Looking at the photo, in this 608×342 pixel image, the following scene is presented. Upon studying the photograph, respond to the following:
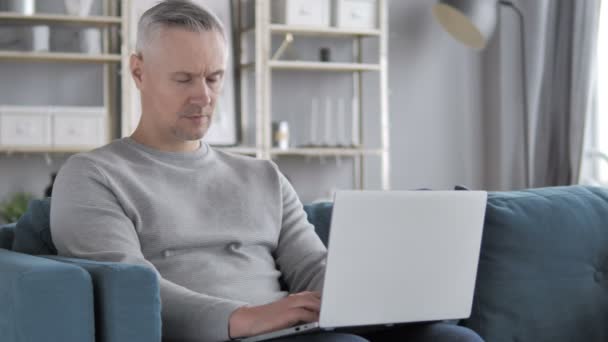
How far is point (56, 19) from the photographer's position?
4297 millimetres

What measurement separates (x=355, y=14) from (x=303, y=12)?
0.29m

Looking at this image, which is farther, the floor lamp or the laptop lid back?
the floor lamp

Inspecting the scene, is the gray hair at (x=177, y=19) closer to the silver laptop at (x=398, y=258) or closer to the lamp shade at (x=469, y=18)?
the silver laptop at (x=398, y=258)

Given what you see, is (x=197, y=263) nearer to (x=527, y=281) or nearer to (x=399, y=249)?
(x=399, y=249)

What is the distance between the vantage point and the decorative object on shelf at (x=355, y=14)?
468 centimetres

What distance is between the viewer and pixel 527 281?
2086 millimetres

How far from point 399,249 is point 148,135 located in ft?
1.97

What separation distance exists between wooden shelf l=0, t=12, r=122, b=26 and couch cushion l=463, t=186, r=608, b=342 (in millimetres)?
2693

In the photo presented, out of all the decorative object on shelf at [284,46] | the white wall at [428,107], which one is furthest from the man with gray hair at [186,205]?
the white wall at [428,107]

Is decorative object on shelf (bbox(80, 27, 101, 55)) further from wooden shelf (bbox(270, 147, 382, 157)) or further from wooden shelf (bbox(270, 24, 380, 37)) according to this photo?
wooden shelf (bbox(270, 147, 382, 157))

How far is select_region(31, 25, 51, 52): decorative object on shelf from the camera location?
4277 mm

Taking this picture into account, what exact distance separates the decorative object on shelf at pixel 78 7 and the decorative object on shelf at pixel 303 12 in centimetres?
93

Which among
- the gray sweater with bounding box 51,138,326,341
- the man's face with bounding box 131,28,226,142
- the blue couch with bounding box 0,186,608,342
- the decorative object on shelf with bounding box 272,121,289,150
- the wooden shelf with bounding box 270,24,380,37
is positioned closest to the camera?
the gray sweater with bounding box 51,138,326,341

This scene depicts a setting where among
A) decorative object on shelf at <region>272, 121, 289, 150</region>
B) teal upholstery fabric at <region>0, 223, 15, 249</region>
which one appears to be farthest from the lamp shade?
teal upholstery fabric at <region>0, 223, 15, 249</region>
